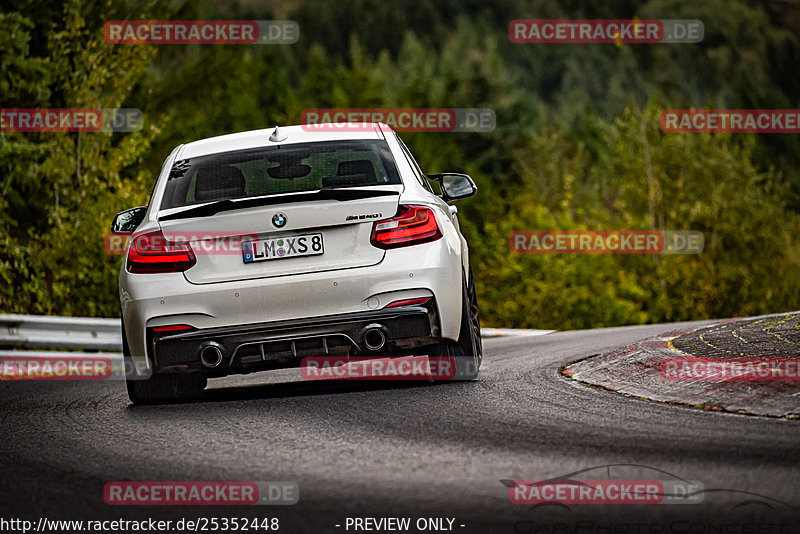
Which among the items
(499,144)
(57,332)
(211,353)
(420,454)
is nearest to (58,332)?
(57,332)

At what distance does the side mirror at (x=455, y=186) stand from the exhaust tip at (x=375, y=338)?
1.62 meters

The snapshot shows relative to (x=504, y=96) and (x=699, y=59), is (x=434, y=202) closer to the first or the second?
(x=504, y=96)

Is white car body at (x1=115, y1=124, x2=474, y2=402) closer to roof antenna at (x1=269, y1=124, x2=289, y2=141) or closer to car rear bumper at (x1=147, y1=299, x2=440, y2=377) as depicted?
car rear bumper at (x1=147, y1=299, x2=440, y2=377)

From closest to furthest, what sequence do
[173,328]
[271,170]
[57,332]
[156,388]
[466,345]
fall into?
1. [173,328]
2. [466,345]
3. [156,388]
4. [271,170]
5. [57,332]

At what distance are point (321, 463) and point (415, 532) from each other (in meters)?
1.27

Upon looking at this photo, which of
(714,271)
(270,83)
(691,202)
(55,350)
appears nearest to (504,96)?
(270,83)

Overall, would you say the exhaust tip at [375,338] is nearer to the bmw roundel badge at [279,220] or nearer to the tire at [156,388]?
the bmw roundel badge at [279,220]

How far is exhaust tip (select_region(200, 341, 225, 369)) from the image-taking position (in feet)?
22.8

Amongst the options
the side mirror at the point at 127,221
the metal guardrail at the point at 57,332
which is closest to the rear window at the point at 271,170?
the side mirror at the point at 127,221

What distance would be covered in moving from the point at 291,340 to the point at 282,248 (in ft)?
1.77

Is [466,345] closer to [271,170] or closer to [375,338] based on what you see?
[375,338]

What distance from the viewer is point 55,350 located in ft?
46.2

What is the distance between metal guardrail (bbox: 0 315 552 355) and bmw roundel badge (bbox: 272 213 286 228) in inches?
255

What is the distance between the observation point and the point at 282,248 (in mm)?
6980
